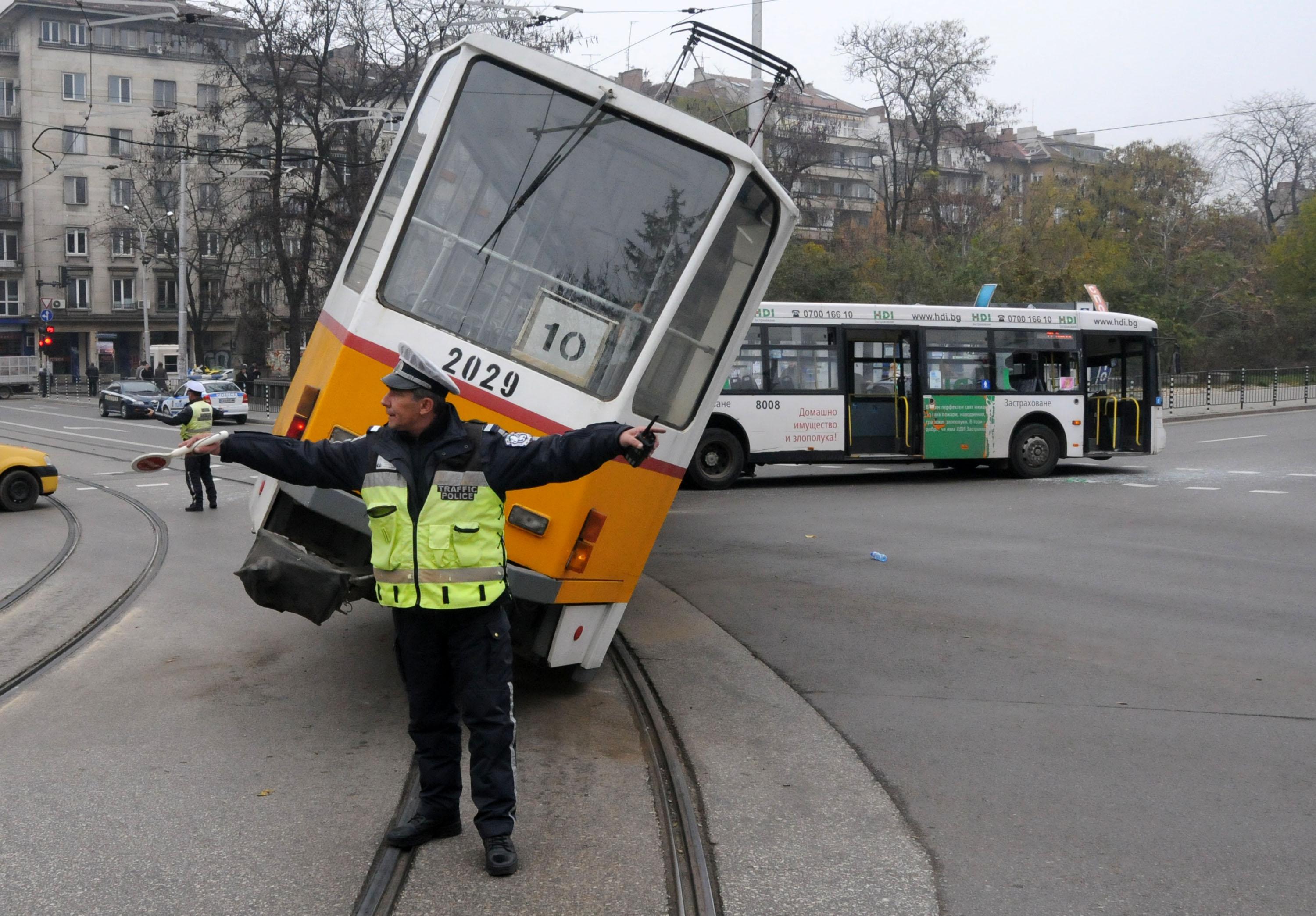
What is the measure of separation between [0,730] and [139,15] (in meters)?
18.9

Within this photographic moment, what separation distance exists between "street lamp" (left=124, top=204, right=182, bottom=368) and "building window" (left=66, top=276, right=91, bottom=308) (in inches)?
109

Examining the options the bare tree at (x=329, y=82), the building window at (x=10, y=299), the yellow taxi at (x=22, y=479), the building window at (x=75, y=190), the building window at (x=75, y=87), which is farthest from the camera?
the building window at (x=10, y=299)

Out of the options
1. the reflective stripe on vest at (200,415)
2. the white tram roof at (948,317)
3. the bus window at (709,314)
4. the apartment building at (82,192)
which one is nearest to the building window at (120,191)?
the apartment building at (82,192)

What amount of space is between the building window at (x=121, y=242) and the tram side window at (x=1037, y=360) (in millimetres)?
50660

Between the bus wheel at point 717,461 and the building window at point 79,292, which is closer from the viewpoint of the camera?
the bus wheel at point 717,461

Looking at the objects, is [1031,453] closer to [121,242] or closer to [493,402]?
[493,402]

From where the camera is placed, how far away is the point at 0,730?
612cm

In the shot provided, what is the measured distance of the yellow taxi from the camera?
51.0 feet

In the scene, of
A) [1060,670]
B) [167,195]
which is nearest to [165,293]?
[167,195]

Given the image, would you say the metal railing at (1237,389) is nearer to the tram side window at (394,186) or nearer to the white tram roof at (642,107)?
the white tram roof at (642,107)

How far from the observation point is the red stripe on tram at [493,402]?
6.50 m

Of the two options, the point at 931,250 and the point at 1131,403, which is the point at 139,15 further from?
the point at 931,250

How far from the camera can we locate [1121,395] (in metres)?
22.0

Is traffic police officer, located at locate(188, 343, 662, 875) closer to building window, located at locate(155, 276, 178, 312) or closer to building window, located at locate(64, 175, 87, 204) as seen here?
building window, located at locate(64, 175, 87, 204)
